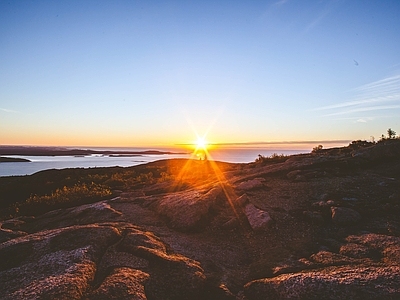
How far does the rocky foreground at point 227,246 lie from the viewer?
571cm

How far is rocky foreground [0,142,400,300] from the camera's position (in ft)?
18.7

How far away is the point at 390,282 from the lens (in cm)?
549

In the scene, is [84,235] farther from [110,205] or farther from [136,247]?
[110,205]

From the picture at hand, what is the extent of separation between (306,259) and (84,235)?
17.6 feet

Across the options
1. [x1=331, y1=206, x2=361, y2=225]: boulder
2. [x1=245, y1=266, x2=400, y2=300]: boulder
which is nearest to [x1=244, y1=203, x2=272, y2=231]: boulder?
[x1=331, y1=206, x2=361, y2=225]: boulder

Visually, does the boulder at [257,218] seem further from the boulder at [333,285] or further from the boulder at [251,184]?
the boulder at [333,285]

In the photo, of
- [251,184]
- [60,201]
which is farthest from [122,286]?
[60,201]

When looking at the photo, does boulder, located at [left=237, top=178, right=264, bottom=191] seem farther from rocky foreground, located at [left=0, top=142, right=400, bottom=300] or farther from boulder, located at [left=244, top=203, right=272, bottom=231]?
boulder, located at [left=244, top=203, right=272, bottom=231]

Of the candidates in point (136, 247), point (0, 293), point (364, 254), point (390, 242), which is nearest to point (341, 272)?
point (364, 254)

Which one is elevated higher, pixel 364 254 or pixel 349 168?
pixel 349 168

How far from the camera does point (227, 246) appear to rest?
868 cm

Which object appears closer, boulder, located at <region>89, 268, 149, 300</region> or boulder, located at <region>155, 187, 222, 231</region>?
boulder, located at <region>89, 268, 149, 300</region>

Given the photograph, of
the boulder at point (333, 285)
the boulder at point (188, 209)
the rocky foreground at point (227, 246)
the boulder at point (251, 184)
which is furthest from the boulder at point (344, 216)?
the boulder at point (188, 209)

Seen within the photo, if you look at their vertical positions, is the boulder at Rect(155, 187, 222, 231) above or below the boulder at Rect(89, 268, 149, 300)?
above
